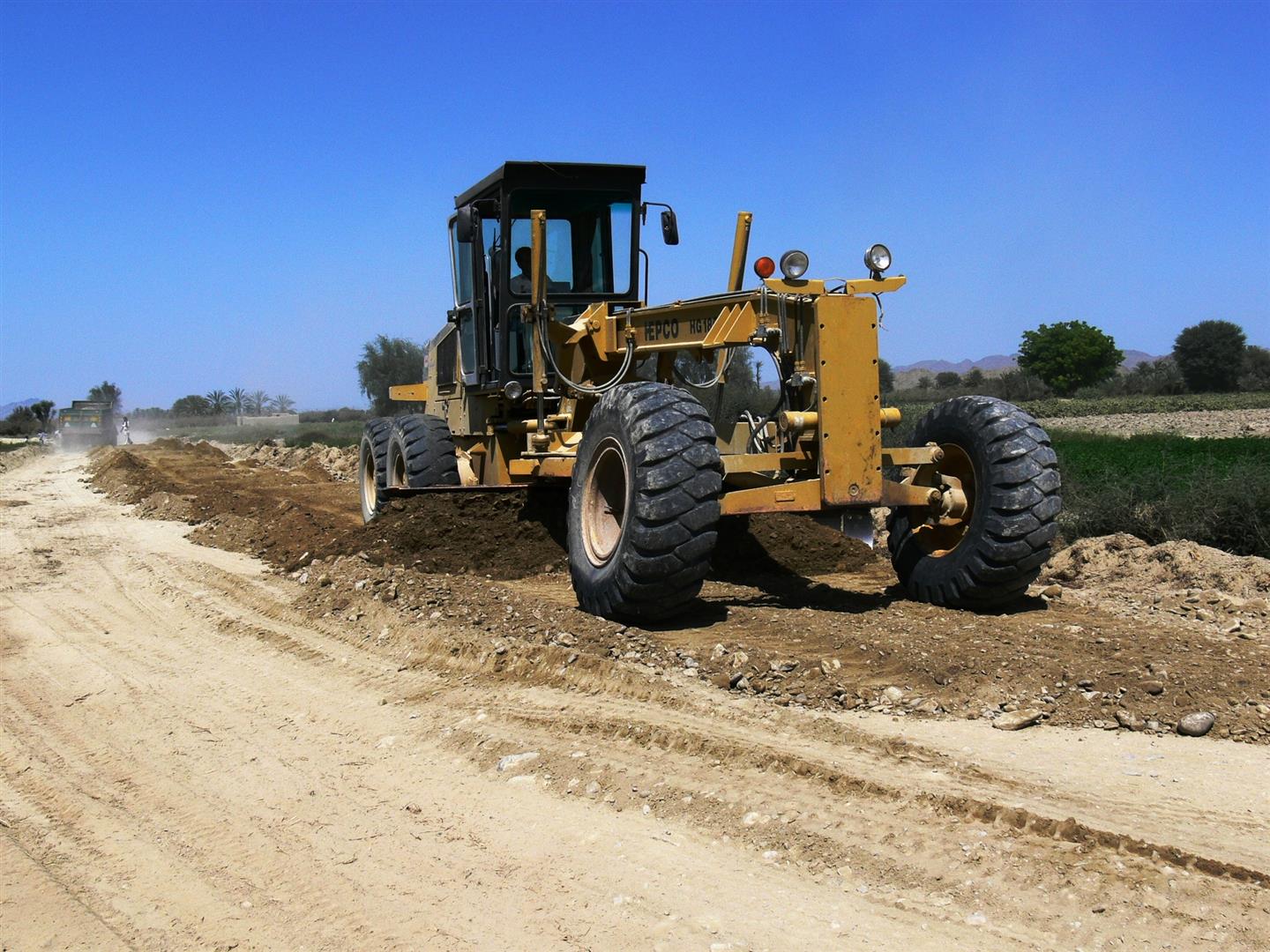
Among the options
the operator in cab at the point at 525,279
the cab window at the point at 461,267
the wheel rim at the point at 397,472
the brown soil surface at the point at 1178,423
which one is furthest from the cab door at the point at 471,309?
the brown soil surface at the point at 1178,423

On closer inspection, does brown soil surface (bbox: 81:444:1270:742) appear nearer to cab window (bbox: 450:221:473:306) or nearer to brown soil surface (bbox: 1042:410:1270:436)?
cab window (bbox: 450:221:473:306)

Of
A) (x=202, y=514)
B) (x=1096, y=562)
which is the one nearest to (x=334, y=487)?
(x=202, y=514)

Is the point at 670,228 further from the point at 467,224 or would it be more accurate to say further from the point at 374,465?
the point at 374,465

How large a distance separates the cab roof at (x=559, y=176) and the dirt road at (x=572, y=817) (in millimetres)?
A: 4427

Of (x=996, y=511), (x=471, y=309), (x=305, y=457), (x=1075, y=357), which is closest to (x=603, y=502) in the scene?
(x=996, y=511)

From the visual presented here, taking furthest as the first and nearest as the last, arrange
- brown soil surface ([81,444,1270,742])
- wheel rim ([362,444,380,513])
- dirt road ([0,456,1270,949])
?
wheel rim ([362,444,380,513]), brown soil surface ([81,444,1270,742]), dirt road ([0,456,1270,949])

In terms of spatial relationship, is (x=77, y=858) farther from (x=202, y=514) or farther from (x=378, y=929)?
(x=202, y=514)

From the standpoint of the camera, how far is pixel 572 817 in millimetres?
4203

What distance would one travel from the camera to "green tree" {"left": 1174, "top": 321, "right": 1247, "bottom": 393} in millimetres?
62844

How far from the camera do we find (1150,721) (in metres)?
5.03

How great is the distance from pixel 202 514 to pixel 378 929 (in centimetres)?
1209

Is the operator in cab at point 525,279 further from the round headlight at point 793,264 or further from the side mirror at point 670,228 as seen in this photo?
the round headlight at point 793,264

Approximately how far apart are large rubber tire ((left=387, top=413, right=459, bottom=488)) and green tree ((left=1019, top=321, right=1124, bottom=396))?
68.6 meters

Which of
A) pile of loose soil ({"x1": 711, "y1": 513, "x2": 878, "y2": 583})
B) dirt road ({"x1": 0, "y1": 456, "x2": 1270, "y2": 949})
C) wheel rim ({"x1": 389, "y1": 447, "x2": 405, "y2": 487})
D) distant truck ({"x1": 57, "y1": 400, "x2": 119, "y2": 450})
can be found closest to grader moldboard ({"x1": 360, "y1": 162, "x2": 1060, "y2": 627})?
pile of loose soil ({"x1": 711, "y1": 513, "x2": 878, "y2": 583})
